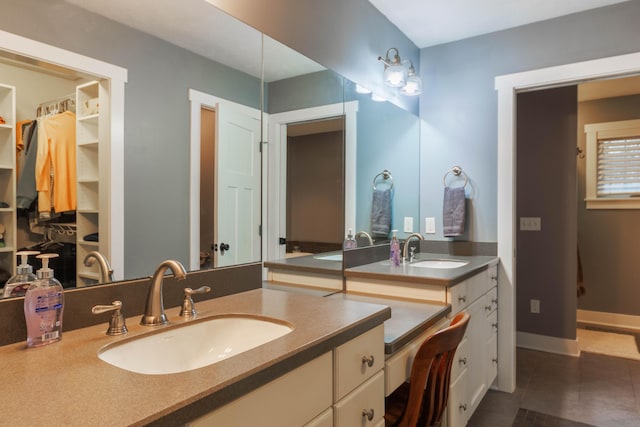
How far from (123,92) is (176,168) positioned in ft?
0.94

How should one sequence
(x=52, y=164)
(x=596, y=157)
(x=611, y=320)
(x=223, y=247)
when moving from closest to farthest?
1. (x=52, y=164)
2. (x=223, y=247)
3. (x=611, y=320)
4. (x=596, y=157)

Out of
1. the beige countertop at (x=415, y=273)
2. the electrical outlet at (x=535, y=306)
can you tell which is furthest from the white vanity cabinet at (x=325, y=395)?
the electrical outlet at (x=535, y=306)

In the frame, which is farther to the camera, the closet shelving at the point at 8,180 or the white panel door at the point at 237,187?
the white panel door at the point at 237,187

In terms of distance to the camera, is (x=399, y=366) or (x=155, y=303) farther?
(x=399, y=366)

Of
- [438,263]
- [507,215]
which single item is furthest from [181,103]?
[507,215]

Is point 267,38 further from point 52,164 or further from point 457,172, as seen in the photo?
point 457,172


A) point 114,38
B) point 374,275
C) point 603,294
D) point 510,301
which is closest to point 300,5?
point 114,38

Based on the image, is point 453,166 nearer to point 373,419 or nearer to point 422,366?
point 422,366

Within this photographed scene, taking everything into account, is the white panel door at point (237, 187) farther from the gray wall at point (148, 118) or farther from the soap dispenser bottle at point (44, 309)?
the soap dispenser bottle at point (44, 309)

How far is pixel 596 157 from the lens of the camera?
4293 millimetres

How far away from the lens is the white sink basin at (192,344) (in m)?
1.00

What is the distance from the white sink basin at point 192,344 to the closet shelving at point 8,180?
1.11ft

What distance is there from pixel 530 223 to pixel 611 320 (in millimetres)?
1536

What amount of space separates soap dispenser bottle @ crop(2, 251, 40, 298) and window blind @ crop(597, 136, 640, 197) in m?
4.81
